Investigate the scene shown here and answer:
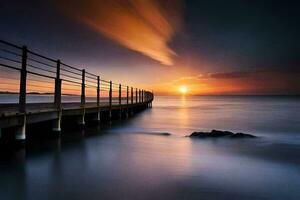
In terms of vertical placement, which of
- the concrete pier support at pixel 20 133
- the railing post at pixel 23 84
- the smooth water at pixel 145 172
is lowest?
the smooth water at pixel 145 172

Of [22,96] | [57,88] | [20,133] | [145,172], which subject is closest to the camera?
[145,172]

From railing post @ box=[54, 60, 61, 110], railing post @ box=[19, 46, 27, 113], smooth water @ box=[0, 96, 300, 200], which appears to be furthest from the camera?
railing post @ box=[54, 60, 61, 110]

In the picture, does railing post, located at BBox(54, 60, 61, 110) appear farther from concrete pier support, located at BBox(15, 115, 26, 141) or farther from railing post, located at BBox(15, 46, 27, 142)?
concrete pier support, located at BBox(15, 115, 26, 141)

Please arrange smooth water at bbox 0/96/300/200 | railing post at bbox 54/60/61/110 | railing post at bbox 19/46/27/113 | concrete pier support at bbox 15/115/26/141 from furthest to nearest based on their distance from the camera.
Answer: railing post at bbox 54/60/61/110, concrete pier support at bbox 15/115/26/141, railing post at bbox 19/46/27/113, smooth water at bbox 0/96/300/200

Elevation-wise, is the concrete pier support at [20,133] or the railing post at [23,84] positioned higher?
the railing post at [23,84]

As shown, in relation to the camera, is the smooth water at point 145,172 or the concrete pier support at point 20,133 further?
the concrete pier support at point 20,133

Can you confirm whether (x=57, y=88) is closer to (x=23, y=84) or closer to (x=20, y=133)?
(x=23, y=84)

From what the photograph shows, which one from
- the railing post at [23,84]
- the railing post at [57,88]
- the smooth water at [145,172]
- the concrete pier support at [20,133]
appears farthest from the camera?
the railing post at [57,88]

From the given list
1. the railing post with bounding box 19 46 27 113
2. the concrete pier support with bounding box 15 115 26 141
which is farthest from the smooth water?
the railing post with bounding box 19 46 27 113

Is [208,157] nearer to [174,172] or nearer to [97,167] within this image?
[174,172]

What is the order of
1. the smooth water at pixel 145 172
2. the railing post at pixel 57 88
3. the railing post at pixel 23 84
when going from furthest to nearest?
the railing post at pixel 57 88 → the railing post at pixel 23 84 → the smooth water at pixel 145 172

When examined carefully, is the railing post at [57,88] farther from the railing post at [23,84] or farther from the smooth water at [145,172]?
the railing post at [23,84]

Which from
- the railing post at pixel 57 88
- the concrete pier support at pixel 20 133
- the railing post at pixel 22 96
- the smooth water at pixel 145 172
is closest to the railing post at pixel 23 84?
the railing post at pixel 22 96

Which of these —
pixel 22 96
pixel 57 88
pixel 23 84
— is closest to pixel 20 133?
pixel 22 96
